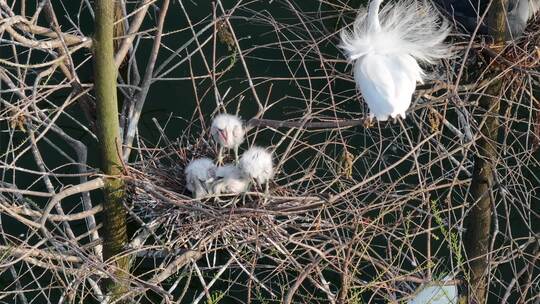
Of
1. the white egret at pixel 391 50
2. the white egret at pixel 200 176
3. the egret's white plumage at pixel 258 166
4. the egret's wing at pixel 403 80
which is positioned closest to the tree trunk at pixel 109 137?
the white egret at pixel 200 176

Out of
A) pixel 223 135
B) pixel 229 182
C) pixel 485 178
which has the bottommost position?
pixel 485 178

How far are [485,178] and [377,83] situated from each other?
0.73m

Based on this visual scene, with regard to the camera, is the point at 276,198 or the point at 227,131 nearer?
the point at 276,198

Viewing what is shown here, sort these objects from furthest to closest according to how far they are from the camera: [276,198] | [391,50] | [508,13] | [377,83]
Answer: [508,13], [276,198], [391,50], [377,83]

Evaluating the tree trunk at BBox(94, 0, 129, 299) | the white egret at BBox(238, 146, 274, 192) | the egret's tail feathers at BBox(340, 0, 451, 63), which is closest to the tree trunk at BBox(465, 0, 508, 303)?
the egret's tail feathers at BBox(340, 0, 451, 63)

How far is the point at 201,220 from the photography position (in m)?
2.65

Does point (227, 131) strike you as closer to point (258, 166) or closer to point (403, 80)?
point (258, 166)

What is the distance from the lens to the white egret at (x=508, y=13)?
2734mm

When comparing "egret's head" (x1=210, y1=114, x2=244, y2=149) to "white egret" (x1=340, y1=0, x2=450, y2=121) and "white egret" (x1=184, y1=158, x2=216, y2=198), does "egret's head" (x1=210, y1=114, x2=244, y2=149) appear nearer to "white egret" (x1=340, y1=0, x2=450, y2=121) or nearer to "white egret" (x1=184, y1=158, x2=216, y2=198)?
"white egret" (x1=184, y1=158, x2=216, y2=198)

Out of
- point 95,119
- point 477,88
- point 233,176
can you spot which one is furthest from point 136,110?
point 477,88

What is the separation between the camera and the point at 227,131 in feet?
9.12

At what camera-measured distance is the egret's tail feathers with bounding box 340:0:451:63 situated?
2.50 meters

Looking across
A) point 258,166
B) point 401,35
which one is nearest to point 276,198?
point 258,166

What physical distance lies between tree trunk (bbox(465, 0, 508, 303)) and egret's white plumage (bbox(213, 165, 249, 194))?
708mm
